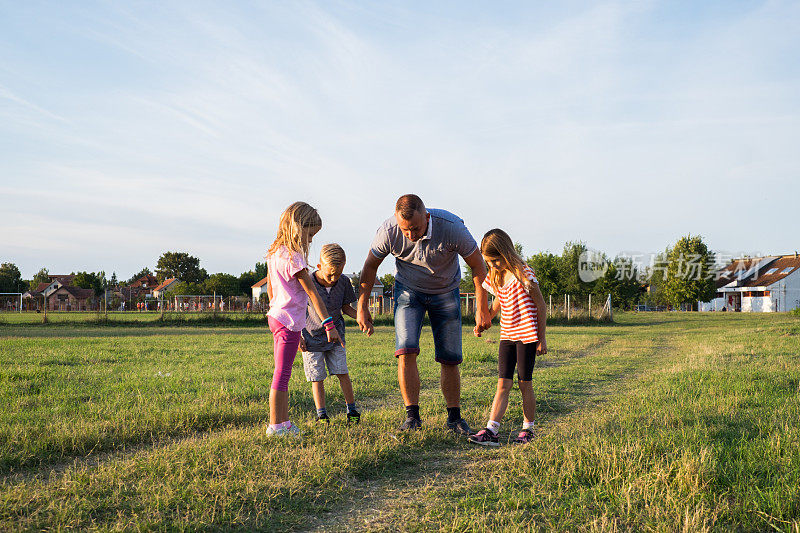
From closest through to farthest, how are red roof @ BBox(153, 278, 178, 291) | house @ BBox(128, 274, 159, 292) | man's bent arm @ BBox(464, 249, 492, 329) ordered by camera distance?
man's bent arm @ BBox(464, 249, 492, 329) < red roof @ BBox(153, 278, 178, 291) < house @ BBox(128, 274, 159, 292)

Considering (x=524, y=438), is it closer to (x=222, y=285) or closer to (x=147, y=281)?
(x=222, y=285)

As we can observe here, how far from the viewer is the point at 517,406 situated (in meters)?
6.34

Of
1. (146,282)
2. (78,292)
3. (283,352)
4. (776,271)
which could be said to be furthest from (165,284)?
(283,352)

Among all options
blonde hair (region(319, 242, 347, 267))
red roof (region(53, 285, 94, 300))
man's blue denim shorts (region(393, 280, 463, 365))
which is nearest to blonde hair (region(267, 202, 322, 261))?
blonde hair (region(319, 242, 347, 267))

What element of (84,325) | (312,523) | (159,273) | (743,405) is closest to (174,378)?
(312,523)

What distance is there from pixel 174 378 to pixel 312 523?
572 cm

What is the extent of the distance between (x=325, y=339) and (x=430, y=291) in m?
1.15

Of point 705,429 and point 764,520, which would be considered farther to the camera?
point 705,429

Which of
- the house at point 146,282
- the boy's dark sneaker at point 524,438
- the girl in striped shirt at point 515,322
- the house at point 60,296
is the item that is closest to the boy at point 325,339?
the girl in striped shirt at point 515,322

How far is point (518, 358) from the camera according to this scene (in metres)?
4.88

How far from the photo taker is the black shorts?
4812 millimetres

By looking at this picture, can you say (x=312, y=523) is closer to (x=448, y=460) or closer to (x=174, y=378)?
(x=448, y=460)

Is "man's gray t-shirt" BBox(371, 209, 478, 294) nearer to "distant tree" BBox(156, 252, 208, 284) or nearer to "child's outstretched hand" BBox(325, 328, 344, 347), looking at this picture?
"child's outstretched hand" BBox(325, 328, 344, 347)

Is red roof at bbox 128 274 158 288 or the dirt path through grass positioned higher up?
red roof at bbox 128 274 158 288
